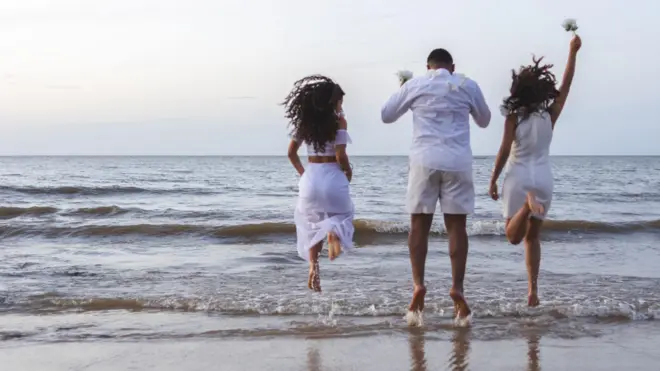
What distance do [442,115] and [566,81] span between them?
1175 mm

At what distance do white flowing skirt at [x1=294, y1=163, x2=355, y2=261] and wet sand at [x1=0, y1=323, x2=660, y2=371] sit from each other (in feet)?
3.56

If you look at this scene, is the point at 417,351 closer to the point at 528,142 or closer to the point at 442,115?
the point at 442,115

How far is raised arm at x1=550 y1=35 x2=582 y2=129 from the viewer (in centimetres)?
592

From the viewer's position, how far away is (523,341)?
520 centimetres

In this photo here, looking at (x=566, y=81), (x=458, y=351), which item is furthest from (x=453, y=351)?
(x=566, y=81)

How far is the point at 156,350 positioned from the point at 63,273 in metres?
4.37

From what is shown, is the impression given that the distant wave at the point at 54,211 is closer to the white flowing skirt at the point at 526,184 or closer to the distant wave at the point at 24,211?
the distant wave at the point at 24,211

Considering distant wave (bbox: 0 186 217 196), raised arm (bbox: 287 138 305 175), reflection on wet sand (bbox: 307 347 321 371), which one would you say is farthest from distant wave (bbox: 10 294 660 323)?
distant wave (bbox: 0 186 217 196)

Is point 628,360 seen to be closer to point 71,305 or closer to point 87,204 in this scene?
point 71,305

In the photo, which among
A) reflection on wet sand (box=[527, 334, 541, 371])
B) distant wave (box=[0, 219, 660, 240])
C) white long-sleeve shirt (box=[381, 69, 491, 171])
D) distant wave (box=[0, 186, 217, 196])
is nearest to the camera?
reflection on wet sand (box=[527, 334, 541, 371])

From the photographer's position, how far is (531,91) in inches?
227

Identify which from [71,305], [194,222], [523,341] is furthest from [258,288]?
[194,222]

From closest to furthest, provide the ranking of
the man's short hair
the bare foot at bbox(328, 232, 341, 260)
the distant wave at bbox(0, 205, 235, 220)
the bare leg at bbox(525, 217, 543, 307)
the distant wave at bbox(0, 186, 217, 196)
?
the man's short hair
the bare leg at bbox(525, 217, 543, 307)
the bare foot at bbox(328, 232, 341, 260)
the distant wave at bbox(0, 205, 235, 220)
the distant wave at bbox(0, 186, 217, 196)

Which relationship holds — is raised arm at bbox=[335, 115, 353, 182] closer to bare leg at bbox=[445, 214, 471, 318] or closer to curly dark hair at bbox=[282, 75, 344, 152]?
curly dark hair at bbox=[282, 75, 344, 152]
